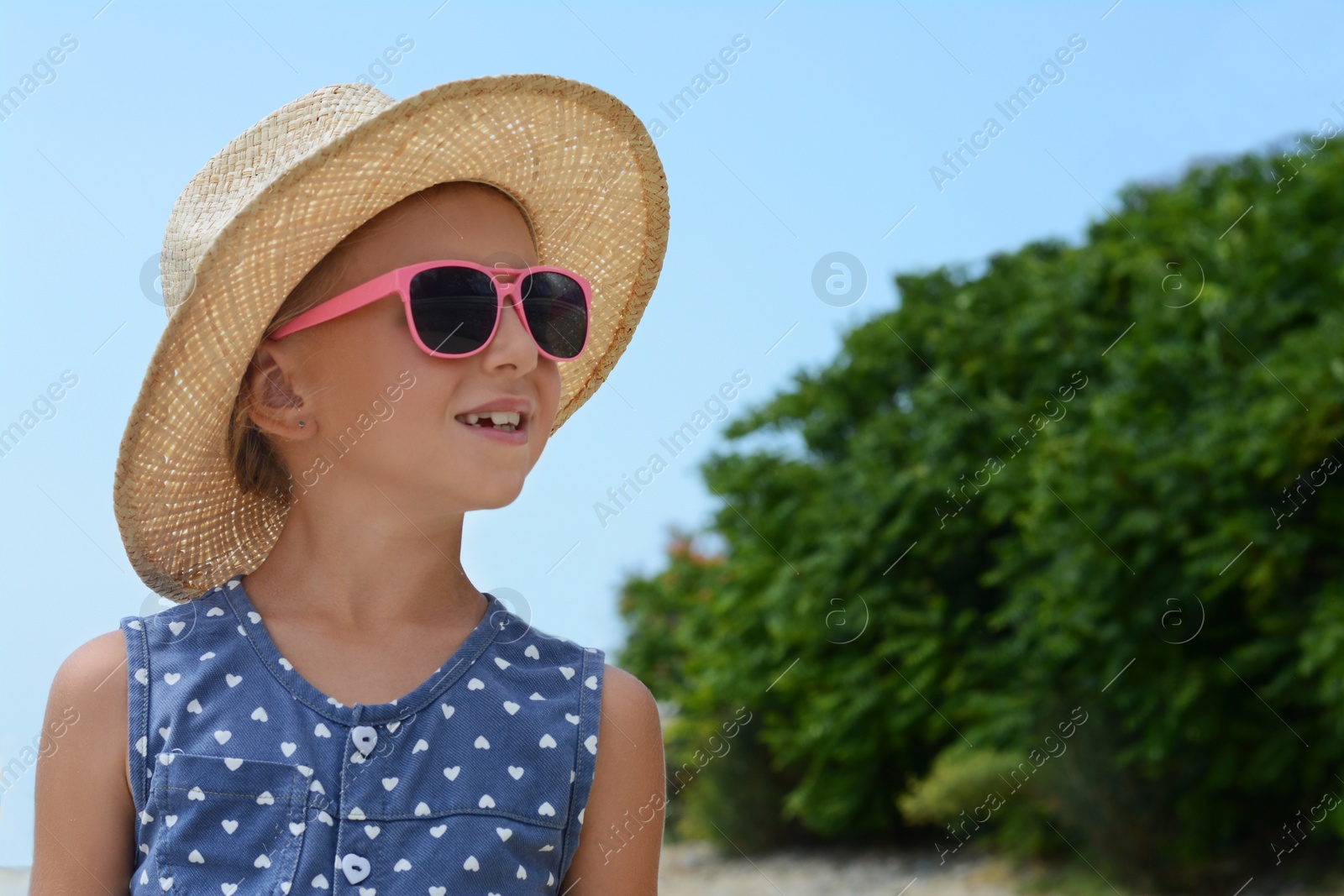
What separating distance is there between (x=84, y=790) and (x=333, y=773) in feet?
0.96

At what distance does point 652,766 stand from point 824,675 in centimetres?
706

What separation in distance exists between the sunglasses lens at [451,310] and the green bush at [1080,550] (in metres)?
5.15

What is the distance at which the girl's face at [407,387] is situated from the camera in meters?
1.60

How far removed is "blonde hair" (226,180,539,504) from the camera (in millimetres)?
1700

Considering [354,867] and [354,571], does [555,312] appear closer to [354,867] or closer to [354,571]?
[354,571]

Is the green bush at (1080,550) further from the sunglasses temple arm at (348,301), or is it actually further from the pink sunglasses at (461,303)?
the sunglasses temple arm at (348,301)

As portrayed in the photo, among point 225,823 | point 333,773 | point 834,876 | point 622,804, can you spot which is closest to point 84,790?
point 225,823

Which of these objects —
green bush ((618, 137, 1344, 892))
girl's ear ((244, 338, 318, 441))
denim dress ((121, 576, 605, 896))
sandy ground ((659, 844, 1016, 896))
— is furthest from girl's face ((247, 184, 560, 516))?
sandy ground ((659, 844, 1016, 896))

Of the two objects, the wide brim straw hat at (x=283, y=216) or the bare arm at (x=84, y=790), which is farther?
the wide brim straw hat at (x=283, y=216)

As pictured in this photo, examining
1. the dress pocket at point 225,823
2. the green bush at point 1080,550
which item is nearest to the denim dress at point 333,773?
the dress pocket at point 225,823

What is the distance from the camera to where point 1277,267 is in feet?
20.9

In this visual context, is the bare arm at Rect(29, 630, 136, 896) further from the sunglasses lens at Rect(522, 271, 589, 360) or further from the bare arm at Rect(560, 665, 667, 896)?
the sunglasses lens at Rect(522, 271, 589, 360)

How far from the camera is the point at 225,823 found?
1501 millimetres

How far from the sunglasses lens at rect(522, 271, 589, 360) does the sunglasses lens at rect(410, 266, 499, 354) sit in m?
0.06
